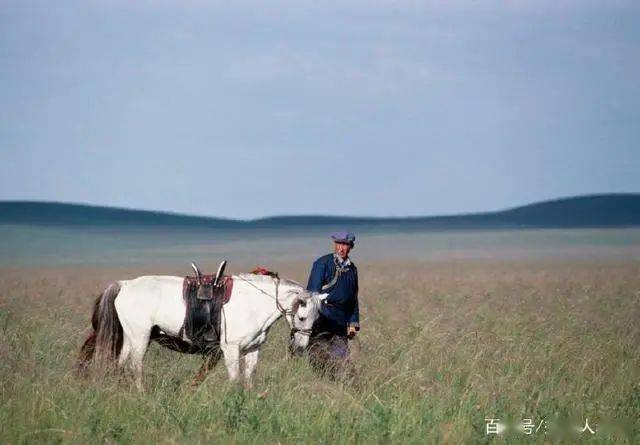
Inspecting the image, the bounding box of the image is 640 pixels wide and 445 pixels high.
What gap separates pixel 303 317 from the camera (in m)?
9.16

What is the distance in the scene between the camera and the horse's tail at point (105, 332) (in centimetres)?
984

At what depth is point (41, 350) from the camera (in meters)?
10.4

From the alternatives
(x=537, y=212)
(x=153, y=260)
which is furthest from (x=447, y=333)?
(x=537, y=212)

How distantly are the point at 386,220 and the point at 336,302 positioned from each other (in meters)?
109

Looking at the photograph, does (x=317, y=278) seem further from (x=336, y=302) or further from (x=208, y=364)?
(x=208, y=364)

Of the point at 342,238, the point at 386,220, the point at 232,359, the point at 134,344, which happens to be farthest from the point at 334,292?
the point at 386,220

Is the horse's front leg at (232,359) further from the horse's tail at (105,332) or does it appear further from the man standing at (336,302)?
the horse's tail at (105,332)

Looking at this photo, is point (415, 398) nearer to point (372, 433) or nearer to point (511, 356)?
point (372, 433)

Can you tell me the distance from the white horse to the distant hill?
93.3 metres

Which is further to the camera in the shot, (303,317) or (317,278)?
(317,278)

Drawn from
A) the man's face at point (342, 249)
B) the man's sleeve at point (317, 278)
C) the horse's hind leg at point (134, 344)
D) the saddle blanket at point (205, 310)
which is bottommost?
the horse's hind leg at point (134, 344)

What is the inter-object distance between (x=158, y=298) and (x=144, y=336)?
0.40 m

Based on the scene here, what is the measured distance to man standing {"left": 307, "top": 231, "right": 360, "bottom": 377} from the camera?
9695 mm

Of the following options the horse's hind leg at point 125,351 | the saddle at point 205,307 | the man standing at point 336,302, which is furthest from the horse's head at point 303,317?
the horse's hind leg at point 125,351
